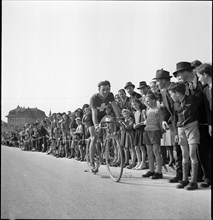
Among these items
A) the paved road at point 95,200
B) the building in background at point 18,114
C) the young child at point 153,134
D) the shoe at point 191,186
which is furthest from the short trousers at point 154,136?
Answer: the building in background at point 18,114

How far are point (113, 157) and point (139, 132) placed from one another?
5.11 ft

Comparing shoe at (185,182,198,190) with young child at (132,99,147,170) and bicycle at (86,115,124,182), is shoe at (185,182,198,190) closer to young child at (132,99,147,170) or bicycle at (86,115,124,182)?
bicycle at (86,115,124,182)

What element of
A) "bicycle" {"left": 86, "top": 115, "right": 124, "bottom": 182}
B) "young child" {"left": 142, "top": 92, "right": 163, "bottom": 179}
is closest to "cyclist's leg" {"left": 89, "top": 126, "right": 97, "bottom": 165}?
"bicycle" {"left": 86, "top": 115, "right": 124, "bottom": 182}

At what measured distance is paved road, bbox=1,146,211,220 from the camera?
2912mm

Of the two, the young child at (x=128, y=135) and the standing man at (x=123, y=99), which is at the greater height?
the standing man at (x=123, y=99)

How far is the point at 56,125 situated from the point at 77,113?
2332mm

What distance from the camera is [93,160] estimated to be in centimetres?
609

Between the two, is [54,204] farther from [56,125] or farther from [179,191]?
[56,125]

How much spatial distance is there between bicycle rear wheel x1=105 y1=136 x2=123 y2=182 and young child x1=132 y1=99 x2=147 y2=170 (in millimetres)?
1230

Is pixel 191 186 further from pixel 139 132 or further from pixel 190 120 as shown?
pixel 139 132

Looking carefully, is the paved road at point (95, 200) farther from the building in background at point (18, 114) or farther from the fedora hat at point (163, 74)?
the fedora hat at point (163, 74)

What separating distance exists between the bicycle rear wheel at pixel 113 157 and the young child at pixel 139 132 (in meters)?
1.23

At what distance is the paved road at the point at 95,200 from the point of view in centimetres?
291

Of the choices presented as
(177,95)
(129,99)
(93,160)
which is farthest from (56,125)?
(177,95)
